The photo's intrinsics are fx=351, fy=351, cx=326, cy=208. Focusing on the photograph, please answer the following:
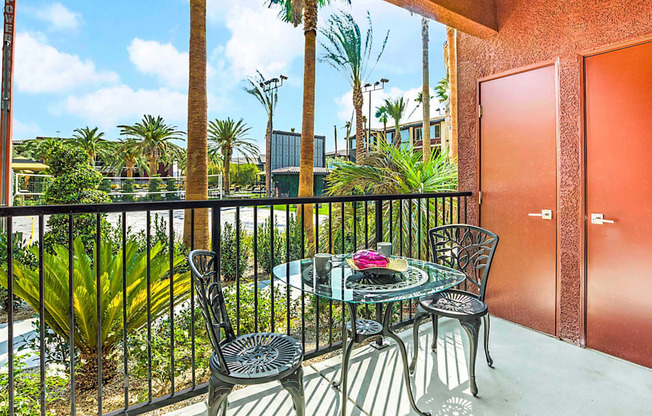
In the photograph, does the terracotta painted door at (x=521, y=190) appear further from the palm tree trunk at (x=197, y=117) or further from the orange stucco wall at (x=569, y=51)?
the palm tree trunk at (x=197, y=117)

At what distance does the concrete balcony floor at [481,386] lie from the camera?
1.71 m

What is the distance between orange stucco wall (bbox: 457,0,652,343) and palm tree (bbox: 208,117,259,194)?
18.7m

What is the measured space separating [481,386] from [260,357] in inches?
50.6

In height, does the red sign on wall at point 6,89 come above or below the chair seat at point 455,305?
above

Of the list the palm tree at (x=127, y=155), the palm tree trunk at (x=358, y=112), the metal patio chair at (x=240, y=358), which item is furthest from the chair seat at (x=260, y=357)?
the palm tree at (x=127, y=155)

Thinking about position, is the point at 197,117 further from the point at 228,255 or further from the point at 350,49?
the point at 350,49

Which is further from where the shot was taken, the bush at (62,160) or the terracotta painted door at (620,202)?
the bush at (62,160)

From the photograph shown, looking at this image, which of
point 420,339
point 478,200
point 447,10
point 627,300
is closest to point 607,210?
point 627,300

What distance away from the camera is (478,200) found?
303 centimetres

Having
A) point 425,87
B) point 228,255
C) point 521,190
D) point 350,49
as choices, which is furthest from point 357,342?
point 425,87

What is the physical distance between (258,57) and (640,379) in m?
27.6

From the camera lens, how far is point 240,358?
135cm

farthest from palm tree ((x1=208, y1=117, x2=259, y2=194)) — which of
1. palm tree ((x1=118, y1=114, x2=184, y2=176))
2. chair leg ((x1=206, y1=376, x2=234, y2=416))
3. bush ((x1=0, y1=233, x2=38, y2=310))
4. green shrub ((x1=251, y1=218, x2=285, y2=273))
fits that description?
chair leg ((x1=206, y1=376, x2=234, y2=416))

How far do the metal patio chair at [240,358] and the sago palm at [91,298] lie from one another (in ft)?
3.04
